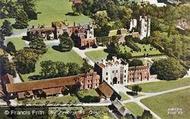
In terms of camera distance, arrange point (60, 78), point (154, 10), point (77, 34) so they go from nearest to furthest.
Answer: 1. point (60, 78)
2. point (77, 34)
3. point (154, 10)

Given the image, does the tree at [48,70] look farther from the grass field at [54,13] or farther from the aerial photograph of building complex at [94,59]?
the grass field at [54,13]

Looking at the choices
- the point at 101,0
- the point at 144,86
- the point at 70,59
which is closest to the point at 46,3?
the point at 101,0

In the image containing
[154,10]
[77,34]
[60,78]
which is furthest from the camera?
[154,10]

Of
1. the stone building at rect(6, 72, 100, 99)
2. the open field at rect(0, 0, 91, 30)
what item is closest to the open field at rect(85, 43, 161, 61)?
the stone building at rect(6, 72, 100, 99)

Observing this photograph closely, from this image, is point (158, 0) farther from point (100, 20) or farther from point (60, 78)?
point (60, 78)

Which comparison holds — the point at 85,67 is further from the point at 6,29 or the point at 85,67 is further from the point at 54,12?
the point at 54,12

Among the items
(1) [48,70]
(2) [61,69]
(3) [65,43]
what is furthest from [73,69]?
(3) [65,43]
